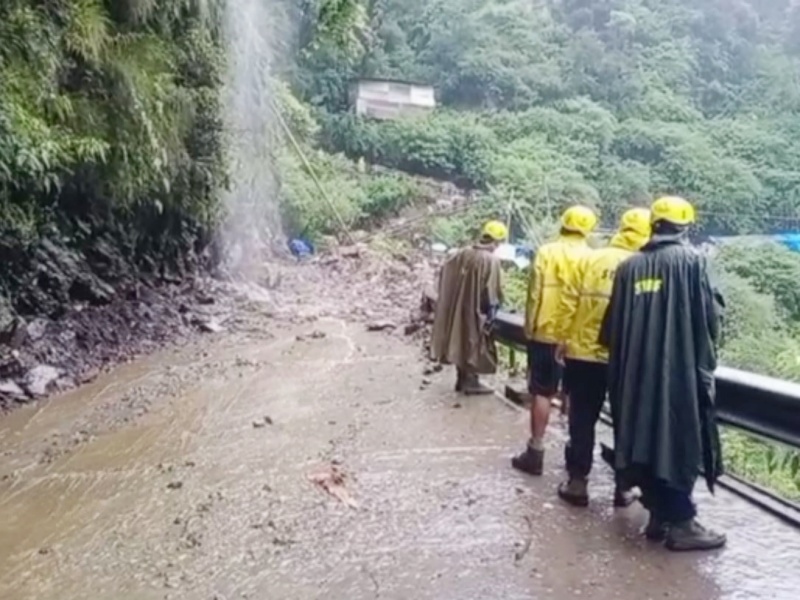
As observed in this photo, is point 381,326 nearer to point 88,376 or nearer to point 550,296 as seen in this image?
point 88,376

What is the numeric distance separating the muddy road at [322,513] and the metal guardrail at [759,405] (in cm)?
52

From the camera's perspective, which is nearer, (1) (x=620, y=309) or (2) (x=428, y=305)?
(1) (x=620, y=309)

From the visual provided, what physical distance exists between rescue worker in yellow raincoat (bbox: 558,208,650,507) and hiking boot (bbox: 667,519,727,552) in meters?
0.60

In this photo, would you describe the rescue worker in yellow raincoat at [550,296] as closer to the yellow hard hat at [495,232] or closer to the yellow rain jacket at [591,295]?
the yellow rain jacket at [591,295]

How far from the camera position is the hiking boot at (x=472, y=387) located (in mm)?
8812

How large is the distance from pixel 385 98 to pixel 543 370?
1570 inches

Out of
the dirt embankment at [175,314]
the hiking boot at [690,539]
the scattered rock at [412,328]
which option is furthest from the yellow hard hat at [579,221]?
the scattered rock at [412,328]

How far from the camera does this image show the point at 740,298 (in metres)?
18.9

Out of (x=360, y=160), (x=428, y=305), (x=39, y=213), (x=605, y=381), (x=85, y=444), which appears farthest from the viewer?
(x=360, y=160)

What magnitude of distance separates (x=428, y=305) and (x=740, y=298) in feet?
27.7

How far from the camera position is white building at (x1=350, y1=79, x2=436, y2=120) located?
43.5 m

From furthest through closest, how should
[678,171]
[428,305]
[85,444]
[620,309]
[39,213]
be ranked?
[678,171] < [428,305] < [39,213] < [85,444] < [620,309]

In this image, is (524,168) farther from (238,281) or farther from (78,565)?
(78,565)

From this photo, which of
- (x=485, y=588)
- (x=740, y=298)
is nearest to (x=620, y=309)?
(x=485, y=588)
